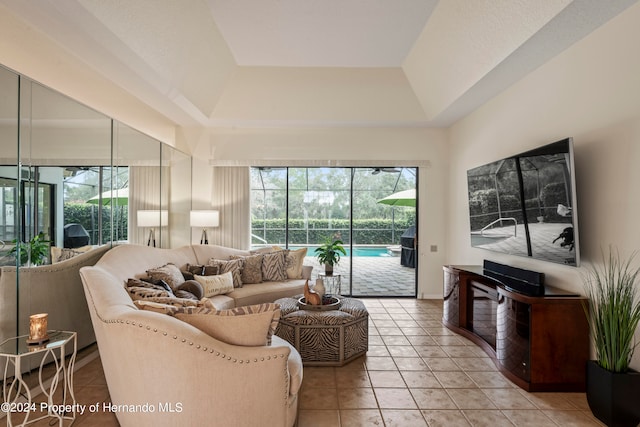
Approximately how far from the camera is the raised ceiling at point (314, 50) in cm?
262

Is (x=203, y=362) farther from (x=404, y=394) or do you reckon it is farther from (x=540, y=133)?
(x=540, y=133)

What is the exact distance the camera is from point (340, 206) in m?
5.77

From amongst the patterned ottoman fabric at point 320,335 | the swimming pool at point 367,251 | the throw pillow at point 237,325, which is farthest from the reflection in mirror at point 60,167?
the swimming pool at point 367,251

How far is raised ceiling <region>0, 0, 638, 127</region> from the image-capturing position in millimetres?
2619

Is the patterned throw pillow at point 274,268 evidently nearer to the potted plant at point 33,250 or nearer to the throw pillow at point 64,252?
the throw pillow at point 64,252

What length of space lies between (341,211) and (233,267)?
2171 millimetres

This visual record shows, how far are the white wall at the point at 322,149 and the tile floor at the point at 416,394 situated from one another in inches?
99.5

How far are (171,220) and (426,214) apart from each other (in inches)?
162

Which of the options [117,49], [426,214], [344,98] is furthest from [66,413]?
[426,214]

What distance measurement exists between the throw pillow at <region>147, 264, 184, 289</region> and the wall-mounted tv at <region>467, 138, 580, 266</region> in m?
3.45

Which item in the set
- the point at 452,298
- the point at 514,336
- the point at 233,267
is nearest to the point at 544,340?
the point at 514,336

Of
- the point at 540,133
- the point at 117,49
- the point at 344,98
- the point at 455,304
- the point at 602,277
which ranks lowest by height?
the point at 455,304

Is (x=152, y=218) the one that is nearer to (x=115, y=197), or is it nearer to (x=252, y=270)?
(x=115, y=197)

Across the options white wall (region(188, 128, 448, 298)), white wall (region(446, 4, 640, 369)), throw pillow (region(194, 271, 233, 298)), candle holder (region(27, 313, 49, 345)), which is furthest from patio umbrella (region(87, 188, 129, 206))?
white wall (region(446, 4, 640, 369))
